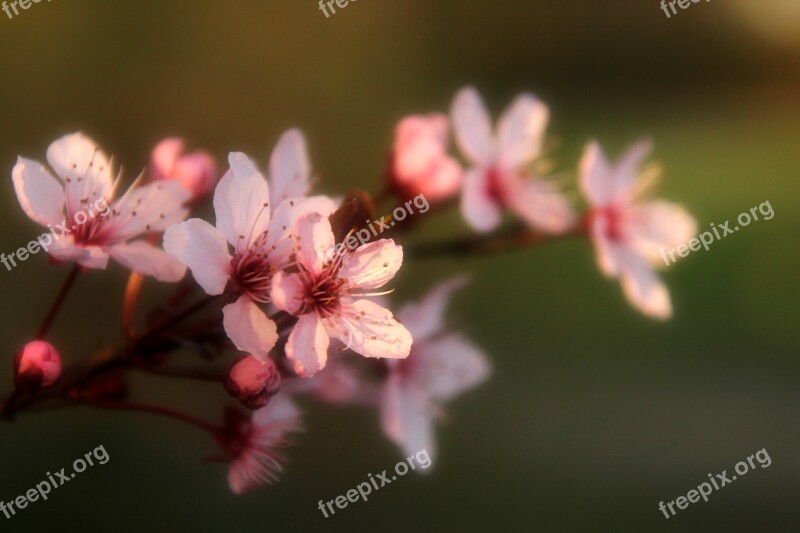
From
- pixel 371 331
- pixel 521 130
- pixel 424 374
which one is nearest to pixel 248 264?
pixel 371 331

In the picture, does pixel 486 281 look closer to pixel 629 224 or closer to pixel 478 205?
pixel 629 224

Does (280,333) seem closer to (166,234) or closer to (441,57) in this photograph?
(166,234)

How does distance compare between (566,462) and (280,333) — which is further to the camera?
(566,462)

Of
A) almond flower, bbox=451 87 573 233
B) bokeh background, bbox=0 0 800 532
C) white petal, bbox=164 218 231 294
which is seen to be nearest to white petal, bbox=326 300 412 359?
white petal, bbox=164 218 231 294

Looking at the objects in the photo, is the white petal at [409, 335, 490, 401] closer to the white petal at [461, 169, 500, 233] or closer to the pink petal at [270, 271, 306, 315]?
the white petal at [461, 169, 500, 233]

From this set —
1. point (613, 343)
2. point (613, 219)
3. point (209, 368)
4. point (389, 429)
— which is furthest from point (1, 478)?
point (613, 343)
